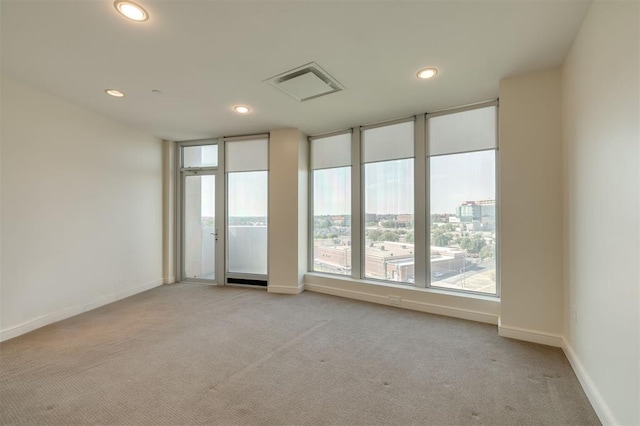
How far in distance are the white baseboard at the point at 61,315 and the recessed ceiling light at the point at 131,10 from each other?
3.32m

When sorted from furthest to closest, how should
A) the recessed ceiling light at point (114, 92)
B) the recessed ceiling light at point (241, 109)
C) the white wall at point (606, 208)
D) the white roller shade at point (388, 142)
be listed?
the white roller shade at point (388, 142) < the recessed ceiling light at point (241, 109) < the recessed ceiling light at point (114, 92) < the white wall at point (606, 208)

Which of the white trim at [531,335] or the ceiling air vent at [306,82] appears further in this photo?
the ceiling air vent at [306,82]

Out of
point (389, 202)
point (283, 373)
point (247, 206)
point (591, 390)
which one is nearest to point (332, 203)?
point (389, 202)

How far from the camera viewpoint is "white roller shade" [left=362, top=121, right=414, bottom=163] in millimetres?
3776

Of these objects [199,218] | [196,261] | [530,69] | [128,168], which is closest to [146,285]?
[196,261]

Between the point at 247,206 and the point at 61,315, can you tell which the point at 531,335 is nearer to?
the point at 247,206

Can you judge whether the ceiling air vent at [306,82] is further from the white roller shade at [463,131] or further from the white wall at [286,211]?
the white roller shade at [463,131]

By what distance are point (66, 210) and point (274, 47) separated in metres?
3.30

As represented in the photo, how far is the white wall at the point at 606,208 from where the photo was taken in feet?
4.46

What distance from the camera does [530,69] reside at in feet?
8.31

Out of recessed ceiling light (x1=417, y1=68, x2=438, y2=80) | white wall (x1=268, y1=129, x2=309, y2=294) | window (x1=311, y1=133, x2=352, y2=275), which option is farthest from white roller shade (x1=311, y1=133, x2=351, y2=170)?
recessed ceiling light (x1=417, y1=68, x2=438, y2=80)

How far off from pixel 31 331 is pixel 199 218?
2.62m

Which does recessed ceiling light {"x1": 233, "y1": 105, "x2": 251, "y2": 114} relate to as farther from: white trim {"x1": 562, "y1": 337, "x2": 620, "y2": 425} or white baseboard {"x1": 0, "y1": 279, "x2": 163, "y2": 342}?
white trim {"x1": 562, "y1": 337, "x2": 620, "y2": 425}

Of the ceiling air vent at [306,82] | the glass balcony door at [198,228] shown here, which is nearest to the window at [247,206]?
the glass balcony door at [198,228]
